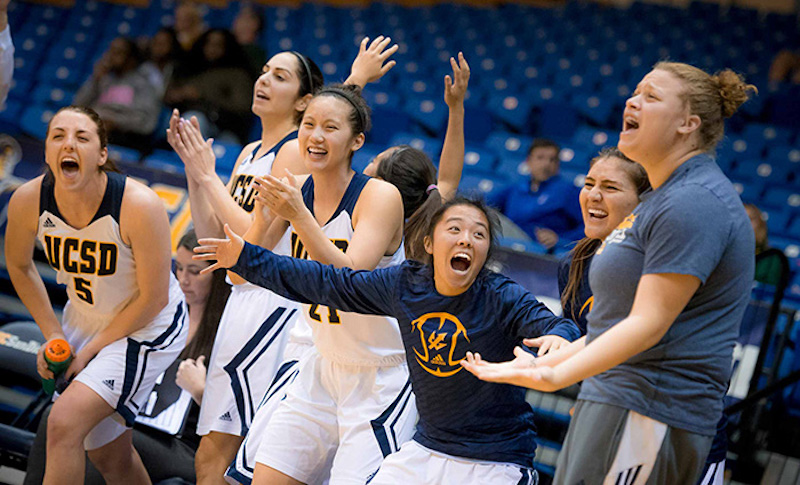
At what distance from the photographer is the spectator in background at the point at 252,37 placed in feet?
27.3

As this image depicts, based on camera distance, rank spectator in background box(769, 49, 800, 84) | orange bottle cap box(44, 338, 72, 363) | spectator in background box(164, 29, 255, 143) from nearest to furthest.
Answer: orange bottle cap box(44, 338, 72, 363), spectator in background box(164, 29, 255, 143), spectator in background box(769, 49, 800, 84)

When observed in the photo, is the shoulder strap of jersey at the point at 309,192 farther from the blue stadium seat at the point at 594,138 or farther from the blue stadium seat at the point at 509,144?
the blue stadium seat at the point at 594,138

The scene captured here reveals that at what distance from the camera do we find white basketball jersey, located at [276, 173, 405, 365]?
3150mm

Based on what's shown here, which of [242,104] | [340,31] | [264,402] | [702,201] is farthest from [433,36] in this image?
[702,201]

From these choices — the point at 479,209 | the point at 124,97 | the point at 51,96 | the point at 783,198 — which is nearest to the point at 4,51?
the point at 479,209

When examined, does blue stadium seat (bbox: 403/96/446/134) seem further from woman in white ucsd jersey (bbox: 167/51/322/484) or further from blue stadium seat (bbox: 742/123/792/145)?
woman in white ucsd jersey (bbox: 167/51/322/484)

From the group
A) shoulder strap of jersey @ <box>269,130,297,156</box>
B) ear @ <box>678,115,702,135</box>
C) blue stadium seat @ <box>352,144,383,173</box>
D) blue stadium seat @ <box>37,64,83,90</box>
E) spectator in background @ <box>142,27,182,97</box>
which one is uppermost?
spectator in background @ <box>142,27,182,97</box>

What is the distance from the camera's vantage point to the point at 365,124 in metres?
3.35

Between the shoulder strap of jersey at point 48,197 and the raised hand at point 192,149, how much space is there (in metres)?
0.53

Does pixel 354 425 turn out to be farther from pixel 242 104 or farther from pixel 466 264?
pixel 242 104

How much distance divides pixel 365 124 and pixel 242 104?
5.18 m

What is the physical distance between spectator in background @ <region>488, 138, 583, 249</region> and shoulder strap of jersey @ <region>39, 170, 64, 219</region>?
3.17 meters

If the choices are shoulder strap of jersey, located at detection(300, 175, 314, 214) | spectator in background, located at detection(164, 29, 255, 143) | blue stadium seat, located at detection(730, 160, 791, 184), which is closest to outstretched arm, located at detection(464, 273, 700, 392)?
shoulder strap of jersey, located at detection(300, 175, 314, 214)

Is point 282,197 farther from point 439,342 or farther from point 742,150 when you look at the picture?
point 742,150
